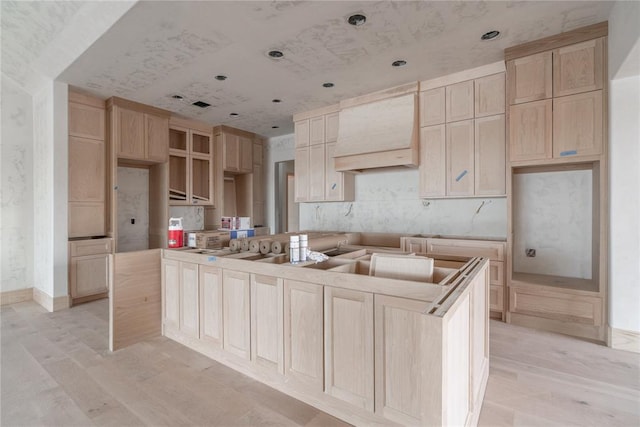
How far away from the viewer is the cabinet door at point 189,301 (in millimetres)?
2391

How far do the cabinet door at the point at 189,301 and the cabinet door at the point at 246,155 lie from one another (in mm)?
3538

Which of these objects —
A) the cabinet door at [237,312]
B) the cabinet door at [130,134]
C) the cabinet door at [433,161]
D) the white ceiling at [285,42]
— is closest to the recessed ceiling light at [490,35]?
the white ceiling at [285,42]

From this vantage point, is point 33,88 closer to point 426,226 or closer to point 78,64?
point 78,64

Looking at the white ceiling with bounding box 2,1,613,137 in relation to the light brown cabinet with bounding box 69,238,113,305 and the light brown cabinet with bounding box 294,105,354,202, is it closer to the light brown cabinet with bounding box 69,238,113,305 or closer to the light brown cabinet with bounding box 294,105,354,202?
the light brown cabinet with bounding box 294,105,354,202

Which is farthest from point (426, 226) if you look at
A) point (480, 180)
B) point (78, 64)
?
point (78, 64)

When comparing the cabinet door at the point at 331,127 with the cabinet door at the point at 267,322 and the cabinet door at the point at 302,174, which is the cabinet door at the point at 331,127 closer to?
the cabinet door at the point at 302,174

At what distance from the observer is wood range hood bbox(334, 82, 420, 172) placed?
3.68 meters

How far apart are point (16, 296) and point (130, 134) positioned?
8.27 ft

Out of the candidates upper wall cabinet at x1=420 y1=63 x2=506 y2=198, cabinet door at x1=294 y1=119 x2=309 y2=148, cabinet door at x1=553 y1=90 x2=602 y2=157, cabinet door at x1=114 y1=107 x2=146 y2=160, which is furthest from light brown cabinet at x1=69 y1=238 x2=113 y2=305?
cabinet door at x1=553 y1=90 x2=602 y2=157

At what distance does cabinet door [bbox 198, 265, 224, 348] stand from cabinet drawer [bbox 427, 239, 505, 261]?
1978 mm

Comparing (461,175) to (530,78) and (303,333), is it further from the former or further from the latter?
(303,333)

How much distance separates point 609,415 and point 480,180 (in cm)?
221

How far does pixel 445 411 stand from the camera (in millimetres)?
1007

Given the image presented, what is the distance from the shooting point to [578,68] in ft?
8.78
